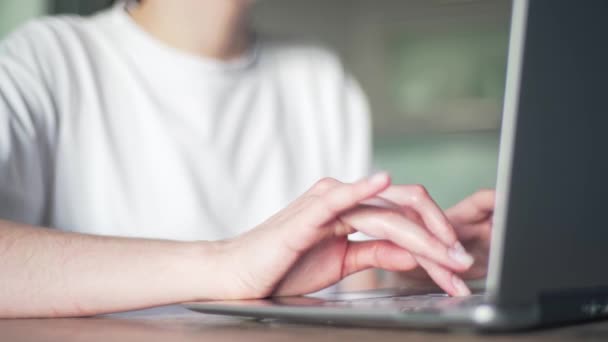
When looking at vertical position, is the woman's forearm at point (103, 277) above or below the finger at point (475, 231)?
below

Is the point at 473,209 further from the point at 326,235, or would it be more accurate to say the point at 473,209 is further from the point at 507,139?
Result: the point at 507,139

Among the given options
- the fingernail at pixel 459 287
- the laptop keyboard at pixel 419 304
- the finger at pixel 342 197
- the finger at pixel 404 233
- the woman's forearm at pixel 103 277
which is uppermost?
the finger at pixel 342 197

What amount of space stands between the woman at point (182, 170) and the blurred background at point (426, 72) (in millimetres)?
1963

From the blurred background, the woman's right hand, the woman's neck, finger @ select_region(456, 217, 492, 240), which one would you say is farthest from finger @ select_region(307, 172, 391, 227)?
the blurred background

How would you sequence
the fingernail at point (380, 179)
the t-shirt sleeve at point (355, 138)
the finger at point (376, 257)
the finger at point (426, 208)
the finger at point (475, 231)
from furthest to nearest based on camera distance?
the t-shirt sleeve at point (355, 138)
the finger at point (475, 231)
the finger at point (376, 257)
the finger at point (426, 208)
the fingernail at point (380, 179)

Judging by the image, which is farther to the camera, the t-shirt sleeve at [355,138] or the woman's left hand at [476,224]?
the t-shirt sleeve at [355,138]

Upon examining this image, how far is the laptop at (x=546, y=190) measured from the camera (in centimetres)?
45

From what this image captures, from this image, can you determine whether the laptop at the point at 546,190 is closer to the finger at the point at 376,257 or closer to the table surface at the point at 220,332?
the table surface at the point at 220,332

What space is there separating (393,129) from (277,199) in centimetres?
227

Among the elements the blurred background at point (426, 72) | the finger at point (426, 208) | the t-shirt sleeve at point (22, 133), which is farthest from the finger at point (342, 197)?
the blurred background at point (426, 72)

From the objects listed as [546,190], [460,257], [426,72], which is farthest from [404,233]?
[426,72]

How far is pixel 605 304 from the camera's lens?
592mm

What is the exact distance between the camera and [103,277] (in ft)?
2.36

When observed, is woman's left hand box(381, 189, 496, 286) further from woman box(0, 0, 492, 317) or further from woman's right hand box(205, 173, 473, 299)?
woman's right hand box(205, 173, 473, 299)
